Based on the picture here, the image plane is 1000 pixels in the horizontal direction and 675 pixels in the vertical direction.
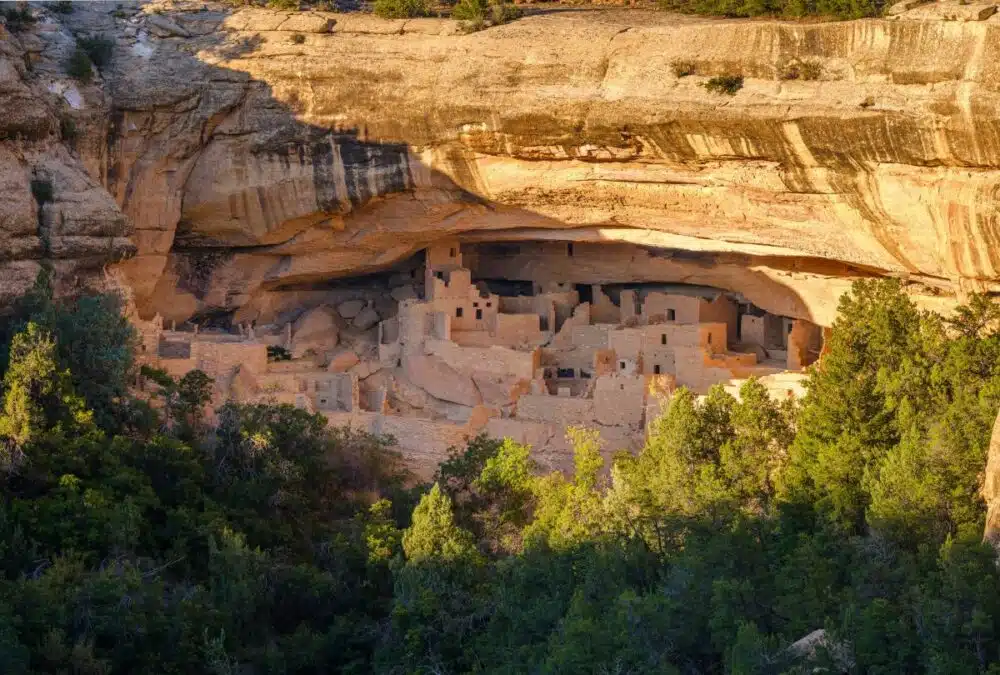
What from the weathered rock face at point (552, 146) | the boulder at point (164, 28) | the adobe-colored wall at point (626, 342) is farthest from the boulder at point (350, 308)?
the boulder at point (164, 28)

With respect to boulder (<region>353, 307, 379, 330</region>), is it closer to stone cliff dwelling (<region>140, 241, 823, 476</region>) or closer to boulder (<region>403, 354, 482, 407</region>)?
stone cliff dwelling (<region>140, 241, 823, 476</region>)

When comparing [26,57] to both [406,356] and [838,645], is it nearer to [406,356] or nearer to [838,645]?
[406,356]

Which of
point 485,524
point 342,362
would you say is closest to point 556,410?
point 485,524

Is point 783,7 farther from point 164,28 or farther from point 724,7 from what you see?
point 164,28

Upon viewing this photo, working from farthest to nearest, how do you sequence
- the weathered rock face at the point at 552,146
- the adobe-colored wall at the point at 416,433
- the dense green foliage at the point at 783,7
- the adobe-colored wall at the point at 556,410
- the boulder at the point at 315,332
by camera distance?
the boulder at the point at 315,332 < the adobe-colored wall at the point at 416,433 < the adobe-colored wall at the point at 556,410 < the dense green foliage at the point at 783,7 < the weathered rock face at the point at 552,146

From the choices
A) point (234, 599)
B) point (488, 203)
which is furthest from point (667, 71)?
point (234, 599)

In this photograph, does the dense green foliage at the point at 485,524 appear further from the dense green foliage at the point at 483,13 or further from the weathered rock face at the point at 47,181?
the dense green foliage at the point at 483,13

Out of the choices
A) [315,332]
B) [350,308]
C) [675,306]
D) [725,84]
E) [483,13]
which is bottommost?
[315,332]
